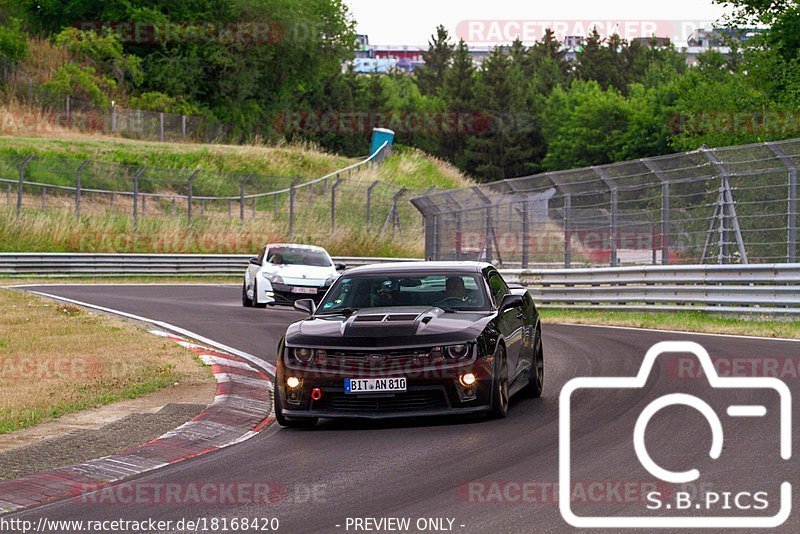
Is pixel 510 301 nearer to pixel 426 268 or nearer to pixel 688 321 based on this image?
pixel 426 268

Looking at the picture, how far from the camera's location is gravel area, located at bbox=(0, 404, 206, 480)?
8586 millimetres

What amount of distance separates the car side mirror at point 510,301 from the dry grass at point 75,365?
3.44 meters

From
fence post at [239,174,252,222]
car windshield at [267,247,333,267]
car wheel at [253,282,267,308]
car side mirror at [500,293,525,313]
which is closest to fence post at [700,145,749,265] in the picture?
car windshield at [267,247,333,267]

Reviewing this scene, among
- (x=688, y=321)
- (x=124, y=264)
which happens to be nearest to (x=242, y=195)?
(x=124, y=264)

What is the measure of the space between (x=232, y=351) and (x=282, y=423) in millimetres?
5803

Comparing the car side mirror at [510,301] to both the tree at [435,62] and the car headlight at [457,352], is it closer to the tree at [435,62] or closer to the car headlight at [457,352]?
the car headlight at [457,352]

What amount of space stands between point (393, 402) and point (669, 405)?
2.24 meters

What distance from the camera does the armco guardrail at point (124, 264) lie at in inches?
1474

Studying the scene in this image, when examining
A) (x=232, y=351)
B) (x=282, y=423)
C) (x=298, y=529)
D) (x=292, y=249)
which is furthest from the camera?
(x=292, y=249)

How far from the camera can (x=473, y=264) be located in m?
11.9

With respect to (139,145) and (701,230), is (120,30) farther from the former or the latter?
(701,230)

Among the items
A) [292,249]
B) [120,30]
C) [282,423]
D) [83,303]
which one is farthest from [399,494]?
[120,30]

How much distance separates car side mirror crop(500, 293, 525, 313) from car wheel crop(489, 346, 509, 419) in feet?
2.18

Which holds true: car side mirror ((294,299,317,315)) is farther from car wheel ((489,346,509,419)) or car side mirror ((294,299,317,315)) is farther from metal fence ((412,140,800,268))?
metal fence ((412,140,800,268))
